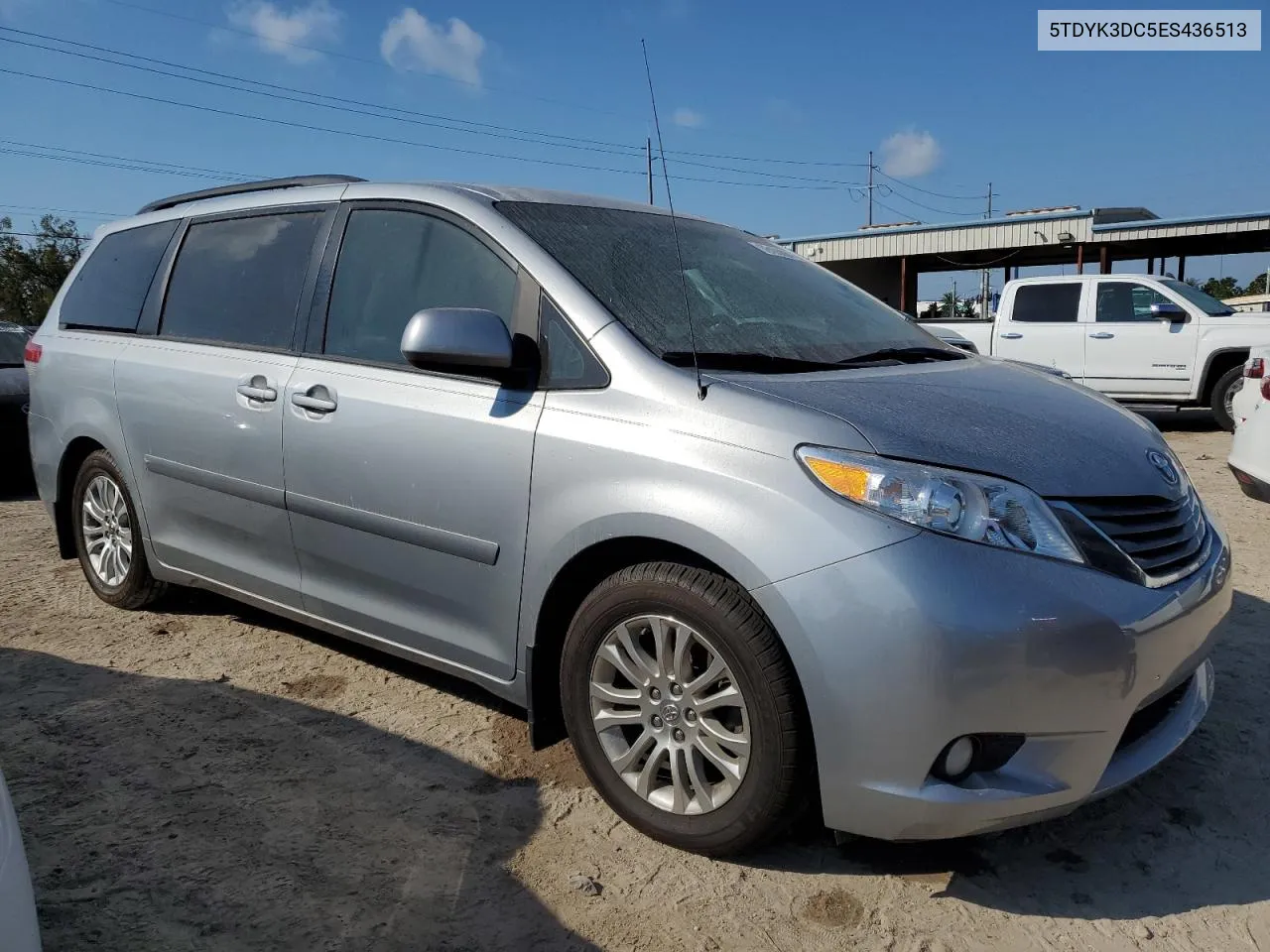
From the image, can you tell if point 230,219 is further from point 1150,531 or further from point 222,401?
point 1150,531

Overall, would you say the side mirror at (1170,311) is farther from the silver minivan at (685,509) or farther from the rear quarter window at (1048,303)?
the silver minivan at (685,509)

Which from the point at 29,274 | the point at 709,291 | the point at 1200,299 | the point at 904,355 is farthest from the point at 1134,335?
the point at 29,274

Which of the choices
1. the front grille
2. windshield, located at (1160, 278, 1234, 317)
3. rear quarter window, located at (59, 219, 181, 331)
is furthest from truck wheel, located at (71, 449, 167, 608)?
windshield, located at (1160, 278, 1234, 317)

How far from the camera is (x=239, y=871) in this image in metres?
2.43

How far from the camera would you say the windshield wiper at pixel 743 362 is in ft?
8.64

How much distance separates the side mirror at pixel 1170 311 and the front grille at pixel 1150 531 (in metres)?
9.23

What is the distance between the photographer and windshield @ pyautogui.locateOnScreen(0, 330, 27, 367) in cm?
820

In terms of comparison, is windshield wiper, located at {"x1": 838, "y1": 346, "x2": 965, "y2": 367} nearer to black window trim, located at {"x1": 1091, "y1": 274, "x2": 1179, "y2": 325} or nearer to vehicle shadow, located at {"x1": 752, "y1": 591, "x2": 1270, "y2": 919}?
vehicle shadow, located at {"x1": 752, "y1": 591, "x2": 1270, "y2": 919}

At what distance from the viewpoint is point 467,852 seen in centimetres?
253

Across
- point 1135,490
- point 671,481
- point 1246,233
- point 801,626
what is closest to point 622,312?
point 671,481

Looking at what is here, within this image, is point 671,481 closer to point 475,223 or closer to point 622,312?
point 622,312

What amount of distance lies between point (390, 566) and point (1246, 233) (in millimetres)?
24062

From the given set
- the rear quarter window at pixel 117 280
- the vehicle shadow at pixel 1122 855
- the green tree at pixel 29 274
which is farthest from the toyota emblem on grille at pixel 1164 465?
the green tree at pixel 29 274

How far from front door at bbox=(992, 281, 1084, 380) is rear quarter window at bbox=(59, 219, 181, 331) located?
9.50 m
